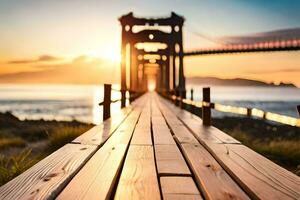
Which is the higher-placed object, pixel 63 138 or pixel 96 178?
pixel 96 178

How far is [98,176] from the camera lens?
2.60 meters

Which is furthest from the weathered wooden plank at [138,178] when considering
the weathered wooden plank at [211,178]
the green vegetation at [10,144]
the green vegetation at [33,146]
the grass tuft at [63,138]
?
the green vegetation at [10,144]

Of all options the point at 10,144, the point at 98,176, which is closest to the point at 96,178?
the point at 98,176

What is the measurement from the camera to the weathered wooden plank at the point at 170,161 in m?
2.82

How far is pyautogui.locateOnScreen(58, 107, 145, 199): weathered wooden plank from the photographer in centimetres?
217

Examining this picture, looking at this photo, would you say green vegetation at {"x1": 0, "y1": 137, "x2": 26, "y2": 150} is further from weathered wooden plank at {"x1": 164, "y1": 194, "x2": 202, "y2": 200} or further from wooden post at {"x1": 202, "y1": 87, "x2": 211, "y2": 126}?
weathered wooden plank at {"x1": 164, "y1": 194, "x2": 202, "y2": 200}

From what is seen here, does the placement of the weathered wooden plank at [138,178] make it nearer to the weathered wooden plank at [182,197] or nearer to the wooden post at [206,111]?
the weathered wooden plank at [182,197]

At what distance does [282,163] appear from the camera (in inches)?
Answer: 374

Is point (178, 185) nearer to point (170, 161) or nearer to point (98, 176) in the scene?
point (98, 176)

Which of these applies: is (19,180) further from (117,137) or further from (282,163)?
(282,163)

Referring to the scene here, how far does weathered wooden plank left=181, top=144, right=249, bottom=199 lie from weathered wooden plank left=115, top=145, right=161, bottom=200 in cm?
31

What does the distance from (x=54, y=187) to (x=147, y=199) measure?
1.86 ft

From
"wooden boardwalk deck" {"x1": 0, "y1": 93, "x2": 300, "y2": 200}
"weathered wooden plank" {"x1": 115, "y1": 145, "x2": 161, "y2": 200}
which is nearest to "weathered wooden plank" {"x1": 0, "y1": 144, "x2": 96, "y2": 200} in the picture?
"wooden boardwalk deck" {"x1": 0, "y1": 93, "x2": 300, "y2": 200}

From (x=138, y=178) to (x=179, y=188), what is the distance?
0.36m
